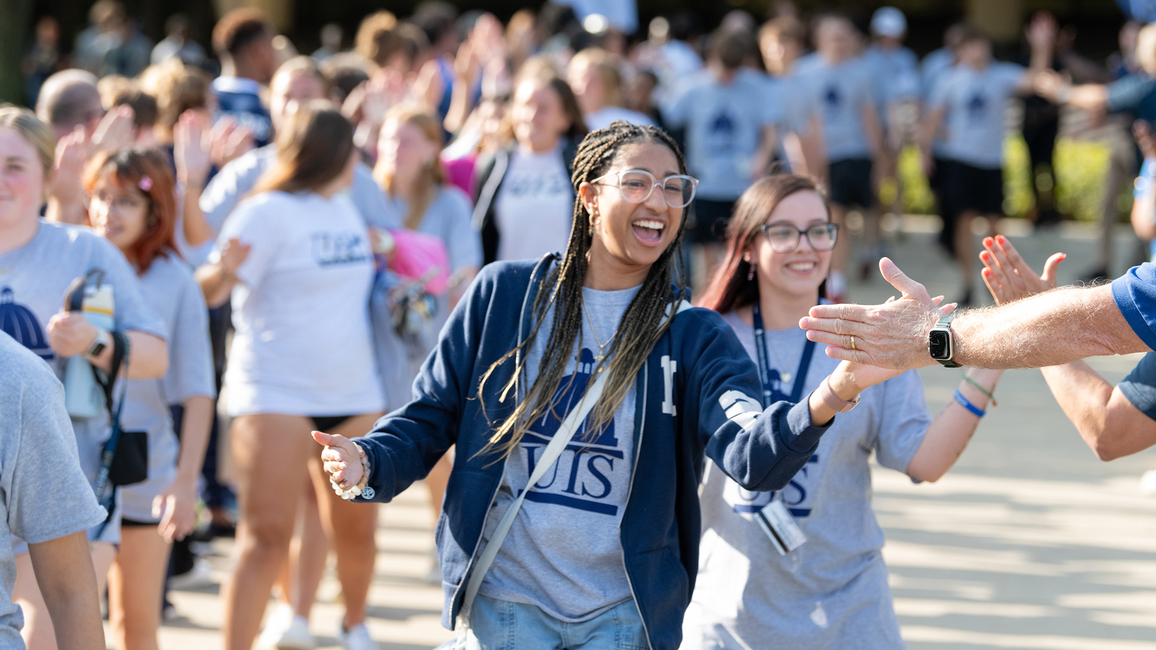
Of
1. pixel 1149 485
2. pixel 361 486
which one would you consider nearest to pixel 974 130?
pixel 1149 485

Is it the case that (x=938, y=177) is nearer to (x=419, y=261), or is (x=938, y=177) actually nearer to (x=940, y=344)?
(x=419, y=261)

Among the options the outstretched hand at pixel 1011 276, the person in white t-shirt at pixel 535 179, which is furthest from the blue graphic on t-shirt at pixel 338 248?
the outstretched hand at pixel 1011 276

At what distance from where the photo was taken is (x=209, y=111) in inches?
259

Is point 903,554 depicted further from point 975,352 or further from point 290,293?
point 975,352

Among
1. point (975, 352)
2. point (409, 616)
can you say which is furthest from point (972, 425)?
point (409, 616)

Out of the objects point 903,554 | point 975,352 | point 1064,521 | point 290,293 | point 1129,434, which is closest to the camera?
point 975,352

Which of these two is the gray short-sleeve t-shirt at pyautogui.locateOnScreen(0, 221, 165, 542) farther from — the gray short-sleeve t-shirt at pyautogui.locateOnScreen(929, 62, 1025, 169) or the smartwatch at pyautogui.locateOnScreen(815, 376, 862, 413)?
the gray short-sleeve t-shirt at pyautogui.locateOnScreen(929, 62, 1025, 169)

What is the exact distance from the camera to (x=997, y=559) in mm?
6250

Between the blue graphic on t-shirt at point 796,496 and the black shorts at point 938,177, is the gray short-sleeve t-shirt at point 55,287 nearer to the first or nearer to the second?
the blue graphic on t-shirt at point 796,496

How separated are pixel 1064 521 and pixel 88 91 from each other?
5.35 metres

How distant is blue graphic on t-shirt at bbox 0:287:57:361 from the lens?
3475 mm

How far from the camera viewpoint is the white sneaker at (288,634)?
4.97 m

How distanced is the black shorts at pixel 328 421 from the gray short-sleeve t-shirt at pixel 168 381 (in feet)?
1.56

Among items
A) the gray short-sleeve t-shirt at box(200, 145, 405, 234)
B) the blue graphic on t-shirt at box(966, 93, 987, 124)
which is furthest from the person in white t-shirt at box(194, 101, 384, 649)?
the blue graphic on t-shirt at box(966, 93, 987, 124)
